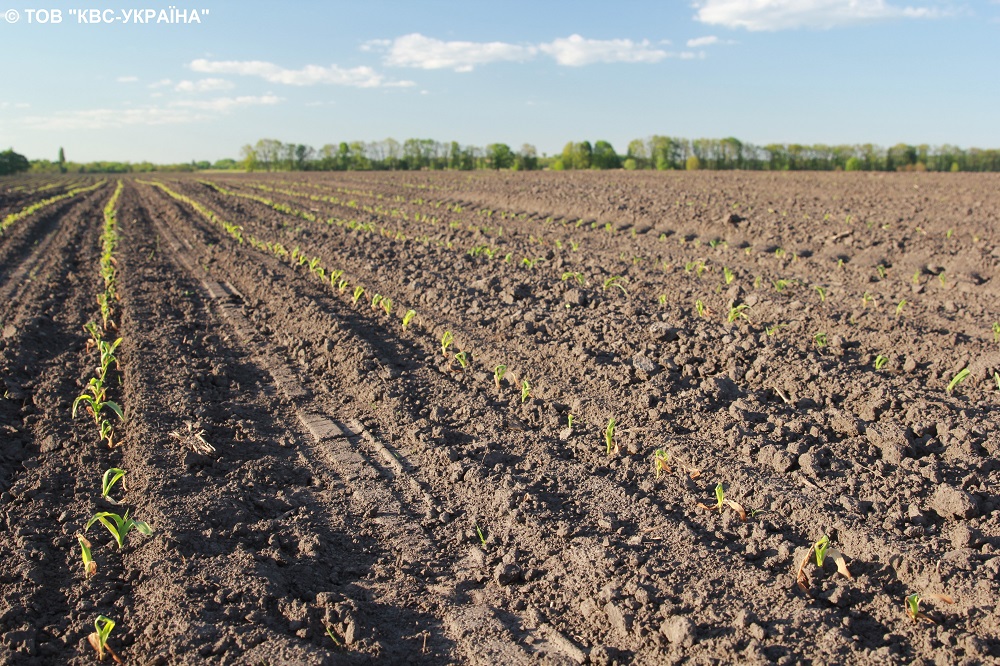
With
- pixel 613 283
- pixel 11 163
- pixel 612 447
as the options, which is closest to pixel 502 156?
pixel 11 163

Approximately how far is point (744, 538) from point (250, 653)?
2.51 m

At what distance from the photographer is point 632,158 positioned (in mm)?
72500

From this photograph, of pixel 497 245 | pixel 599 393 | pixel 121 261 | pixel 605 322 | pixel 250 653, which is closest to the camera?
pixel 250 653

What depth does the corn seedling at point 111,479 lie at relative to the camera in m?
3.82

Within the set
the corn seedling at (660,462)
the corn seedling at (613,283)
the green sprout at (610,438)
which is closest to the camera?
the corn seedling at (660,462)

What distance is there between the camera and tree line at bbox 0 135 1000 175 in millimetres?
54812

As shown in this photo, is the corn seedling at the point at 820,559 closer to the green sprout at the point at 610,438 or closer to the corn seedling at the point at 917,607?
the corn seedling at the point at 917,607

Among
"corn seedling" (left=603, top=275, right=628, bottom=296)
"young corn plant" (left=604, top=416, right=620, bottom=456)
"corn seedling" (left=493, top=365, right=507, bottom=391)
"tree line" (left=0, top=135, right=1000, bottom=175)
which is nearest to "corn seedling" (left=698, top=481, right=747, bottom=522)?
"young corn plant" (left=604, top=416, right=620, bottom=456)

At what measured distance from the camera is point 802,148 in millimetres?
60625

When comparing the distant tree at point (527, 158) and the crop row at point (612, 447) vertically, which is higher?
the distant tree at point (527, 158)

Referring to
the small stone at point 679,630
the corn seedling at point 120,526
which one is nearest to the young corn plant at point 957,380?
the small stone at point 679,630

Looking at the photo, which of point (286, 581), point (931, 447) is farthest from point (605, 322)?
point (286, 581)

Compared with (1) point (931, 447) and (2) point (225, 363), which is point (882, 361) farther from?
(2) point (225, 363)

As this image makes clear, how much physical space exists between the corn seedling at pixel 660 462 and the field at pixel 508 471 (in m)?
0.02
